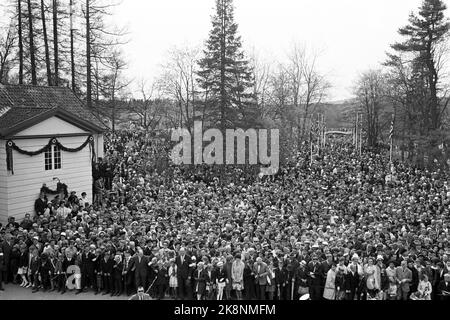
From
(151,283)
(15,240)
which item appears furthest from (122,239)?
(15,240)

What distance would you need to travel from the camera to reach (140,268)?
13.5 m

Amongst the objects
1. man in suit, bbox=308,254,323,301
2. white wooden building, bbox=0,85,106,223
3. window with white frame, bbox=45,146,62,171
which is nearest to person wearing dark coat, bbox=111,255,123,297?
man in suit, bbox=308,254,323,301

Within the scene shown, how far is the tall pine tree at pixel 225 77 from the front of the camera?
120ft

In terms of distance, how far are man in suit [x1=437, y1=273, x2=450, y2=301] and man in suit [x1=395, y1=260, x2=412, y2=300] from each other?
0.82 meters

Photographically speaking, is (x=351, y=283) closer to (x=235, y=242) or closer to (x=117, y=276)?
(x=235, y=242)

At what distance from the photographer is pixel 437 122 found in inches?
1645

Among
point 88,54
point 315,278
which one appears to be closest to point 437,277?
point 315,278

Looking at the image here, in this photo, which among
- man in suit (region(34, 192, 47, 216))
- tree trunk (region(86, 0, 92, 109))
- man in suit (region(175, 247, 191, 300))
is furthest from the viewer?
tree trunk (region(86, 0, 92, 109))

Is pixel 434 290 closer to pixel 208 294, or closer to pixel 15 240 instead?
pixel 208 294

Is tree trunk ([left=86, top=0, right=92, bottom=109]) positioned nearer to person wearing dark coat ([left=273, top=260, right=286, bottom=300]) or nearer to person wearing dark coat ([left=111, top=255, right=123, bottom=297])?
person wearing dark coat ([left=111, top=255, right=123, bottom=297])

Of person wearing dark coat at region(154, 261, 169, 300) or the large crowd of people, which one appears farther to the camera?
person wearing dark coat at region(154, 261, 169, 300)

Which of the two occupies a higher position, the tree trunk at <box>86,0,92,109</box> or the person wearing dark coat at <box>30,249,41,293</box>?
the tree trunk at <box>86,0,92,109</box>

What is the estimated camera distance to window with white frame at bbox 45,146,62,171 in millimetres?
21938

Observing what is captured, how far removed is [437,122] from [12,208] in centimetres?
3669
